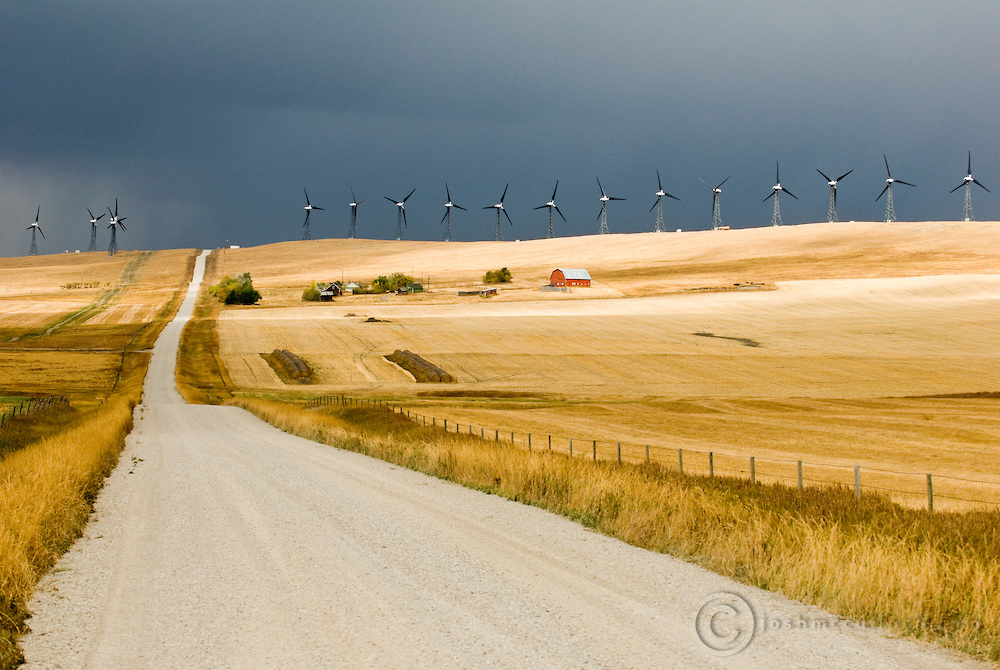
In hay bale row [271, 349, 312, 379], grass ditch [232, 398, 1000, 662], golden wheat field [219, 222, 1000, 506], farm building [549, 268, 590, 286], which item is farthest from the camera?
farm building [549, 268, 590, 286]

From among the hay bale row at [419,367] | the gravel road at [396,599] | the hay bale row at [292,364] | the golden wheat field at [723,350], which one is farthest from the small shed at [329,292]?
the gravel road at [396,599]

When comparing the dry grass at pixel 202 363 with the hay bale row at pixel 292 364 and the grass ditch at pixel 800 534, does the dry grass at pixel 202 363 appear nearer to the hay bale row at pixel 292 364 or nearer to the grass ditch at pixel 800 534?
the hay bale row at pixel 292 364

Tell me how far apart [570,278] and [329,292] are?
40445 millimetres

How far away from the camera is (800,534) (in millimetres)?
11984

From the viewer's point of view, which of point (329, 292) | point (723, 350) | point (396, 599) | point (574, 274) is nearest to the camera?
point (396, 599)

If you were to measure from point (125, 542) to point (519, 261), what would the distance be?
163m

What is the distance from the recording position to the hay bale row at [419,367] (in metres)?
65.6

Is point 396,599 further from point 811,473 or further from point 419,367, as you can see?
point 419,367

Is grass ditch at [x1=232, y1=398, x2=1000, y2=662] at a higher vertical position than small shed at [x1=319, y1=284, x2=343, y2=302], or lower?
lower

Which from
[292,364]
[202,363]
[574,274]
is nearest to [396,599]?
[292,364]

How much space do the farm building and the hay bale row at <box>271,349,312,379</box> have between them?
215ft

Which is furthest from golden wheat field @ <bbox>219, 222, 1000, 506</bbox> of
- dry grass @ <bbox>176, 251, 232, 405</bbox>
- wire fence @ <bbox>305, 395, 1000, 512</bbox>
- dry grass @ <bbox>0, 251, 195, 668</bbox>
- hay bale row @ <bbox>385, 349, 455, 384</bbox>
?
dry grass @ <bbox>0, 251, 195, 668</bbox>

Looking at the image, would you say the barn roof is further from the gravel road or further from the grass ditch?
the gravel road

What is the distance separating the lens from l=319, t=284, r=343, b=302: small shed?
446 ft
